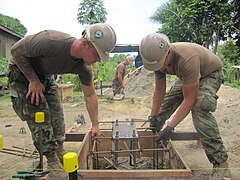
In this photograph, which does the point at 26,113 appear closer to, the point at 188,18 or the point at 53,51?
the point at 53,51

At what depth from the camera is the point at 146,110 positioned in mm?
7438

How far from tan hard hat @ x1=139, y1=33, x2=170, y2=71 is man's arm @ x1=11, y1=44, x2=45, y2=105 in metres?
1.09

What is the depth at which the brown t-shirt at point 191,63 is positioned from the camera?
2.42 metres

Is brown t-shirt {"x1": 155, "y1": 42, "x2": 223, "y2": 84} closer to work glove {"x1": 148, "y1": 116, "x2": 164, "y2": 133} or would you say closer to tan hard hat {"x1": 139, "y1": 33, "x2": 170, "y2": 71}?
tan hard hat {"x1": 139, "y1": 33, "x2": 170, "y2": 71}

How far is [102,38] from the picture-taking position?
2.27 metres

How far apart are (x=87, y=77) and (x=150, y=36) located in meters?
0.85

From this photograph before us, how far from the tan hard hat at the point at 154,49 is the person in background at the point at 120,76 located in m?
6.37

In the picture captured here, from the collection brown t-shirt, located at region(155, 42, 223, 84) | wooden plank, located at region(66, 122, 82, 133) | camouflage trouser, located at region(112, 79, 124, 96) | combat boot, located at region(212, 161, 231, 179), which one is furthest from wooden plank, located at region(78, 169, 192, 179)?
camouflage trouser, located at region(112, 79, 124, 96)

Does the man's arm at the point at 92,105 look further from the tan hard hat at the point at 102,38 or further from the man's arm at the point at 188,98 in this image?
the man's arm at the point at 188,98

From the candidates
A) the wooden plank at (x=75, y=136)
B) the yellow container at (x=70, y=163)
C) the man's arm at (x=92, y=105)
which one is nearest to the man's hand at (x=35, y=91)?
the man's arm at (x=92, y=105)

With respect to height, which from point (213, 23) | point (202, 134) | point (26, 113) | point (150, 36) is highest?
point (213, 23)

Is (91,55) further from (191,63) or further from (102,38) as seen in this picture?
(191,63)

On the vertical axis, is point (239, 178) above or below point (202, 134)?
below

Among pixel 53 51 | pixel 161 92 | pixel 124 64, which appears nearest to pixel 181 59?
pixel 161 92
